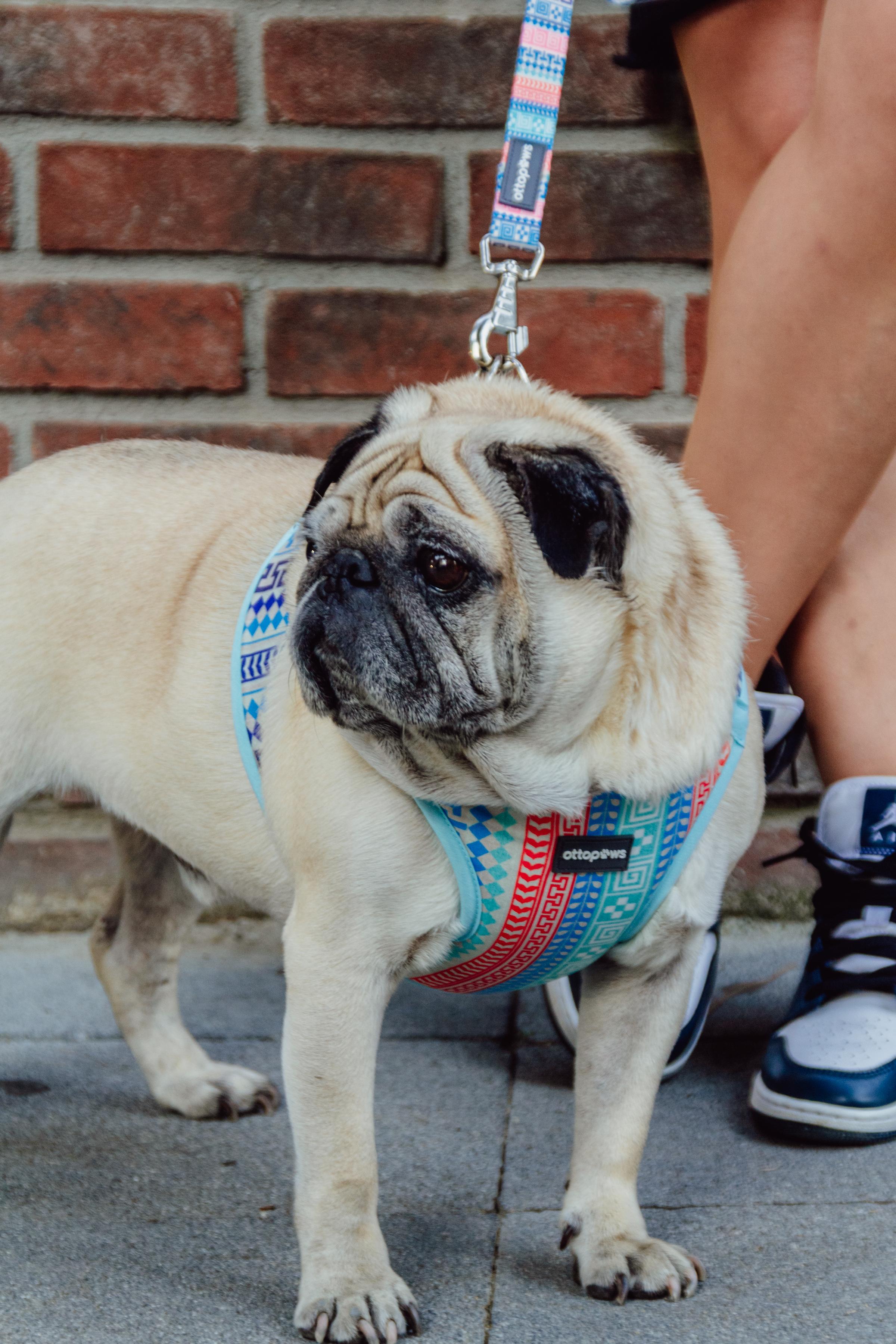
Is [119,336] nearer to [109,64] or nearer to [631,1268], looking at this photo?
[109,64]

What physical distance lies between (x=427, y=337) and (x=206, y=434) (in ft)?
1.19

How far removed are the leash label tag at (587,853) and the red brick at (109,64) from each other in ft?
4.26

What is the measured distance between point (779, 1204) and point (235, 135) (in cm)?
159

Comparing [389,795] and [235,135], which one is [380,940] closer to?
[389,795]

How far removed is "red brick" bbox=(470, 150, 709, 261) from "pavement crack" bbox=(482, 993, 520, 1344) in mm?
1117

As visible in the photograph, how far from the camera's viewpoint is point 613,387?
2107 millimetres

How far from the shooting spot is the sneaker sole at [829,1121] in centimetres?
153

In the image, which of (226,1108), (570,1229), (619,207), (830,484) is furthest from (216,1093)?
(619,207)

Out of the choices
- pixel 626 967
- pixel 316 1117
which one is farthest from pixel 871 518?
pixel 316 1117

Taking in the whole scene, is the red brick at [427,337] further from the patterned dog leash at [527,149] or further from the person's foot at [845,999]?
the person's foot at [845,999]

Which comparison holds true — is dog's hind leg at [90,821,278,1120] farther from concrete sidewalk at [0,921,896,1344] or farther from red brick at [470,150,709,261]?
red brick at [470,150,709,261]

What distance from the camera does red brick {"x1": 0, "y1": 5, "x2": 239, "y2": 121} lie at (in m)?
2.01

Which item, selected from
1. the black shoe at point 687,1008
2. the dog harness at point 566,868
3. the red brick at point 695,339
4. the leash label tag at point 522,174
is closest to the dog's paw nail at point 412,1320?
the dog harness at point 566,868

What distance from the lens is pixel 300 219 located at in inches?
80.9
